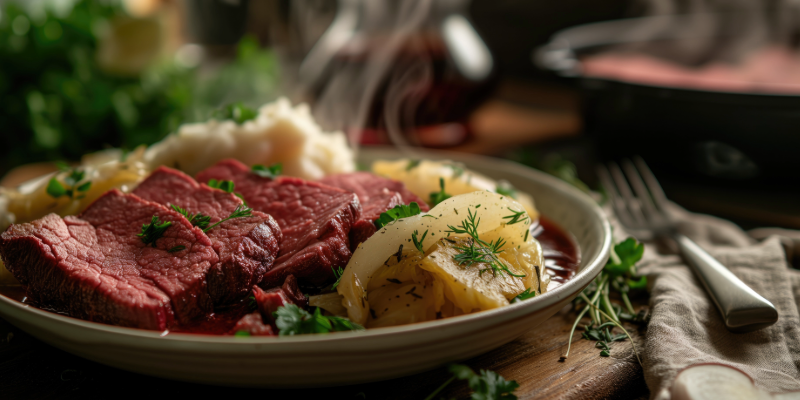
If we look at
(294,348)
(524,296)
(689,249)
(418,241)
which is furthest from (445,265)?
(689,249)

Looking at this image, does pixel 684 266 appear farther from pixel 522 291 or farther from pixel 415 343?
pixel 415 343

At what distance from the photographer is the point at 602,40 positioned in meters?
5.11

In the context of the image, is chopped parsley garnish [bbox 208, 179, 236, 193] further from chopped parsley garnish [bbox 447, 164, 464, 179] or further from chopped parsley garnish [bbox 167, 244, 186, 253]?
chopped parsley garnish [bbox 447, 164, 464, 179]

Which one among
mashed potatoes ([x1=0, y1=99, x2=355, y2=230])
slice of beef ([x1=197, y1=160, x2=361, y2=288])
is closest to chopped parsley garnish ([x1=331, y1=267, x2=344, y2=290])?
slice of beef ([x1=197, y1=160, x2=361, y2=288])

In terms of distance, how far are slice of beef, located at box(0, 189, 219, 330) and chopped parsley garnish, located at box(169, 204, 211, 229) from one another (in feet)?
0.19

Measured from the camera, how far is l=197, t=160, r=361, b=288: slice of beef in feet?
6.77

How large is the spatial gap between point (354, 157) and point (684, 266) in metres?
1.97

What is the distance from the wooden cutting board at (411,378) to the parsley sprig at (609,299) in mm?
49

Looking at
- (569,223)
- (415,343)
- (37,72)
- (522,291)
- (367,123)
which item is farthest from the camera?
(37,72)

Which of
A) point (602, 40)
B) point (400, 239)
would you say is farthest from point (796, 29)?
point (400, 239)

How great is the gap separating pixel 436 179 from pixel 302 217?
0.81m

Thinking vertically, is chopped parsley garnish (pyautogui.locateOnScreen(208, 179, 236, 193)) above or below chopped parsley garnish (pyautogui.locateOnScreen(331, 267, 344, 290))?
above

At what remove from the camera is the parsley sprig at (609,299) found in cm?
211

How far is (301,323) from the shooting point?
1.71m
